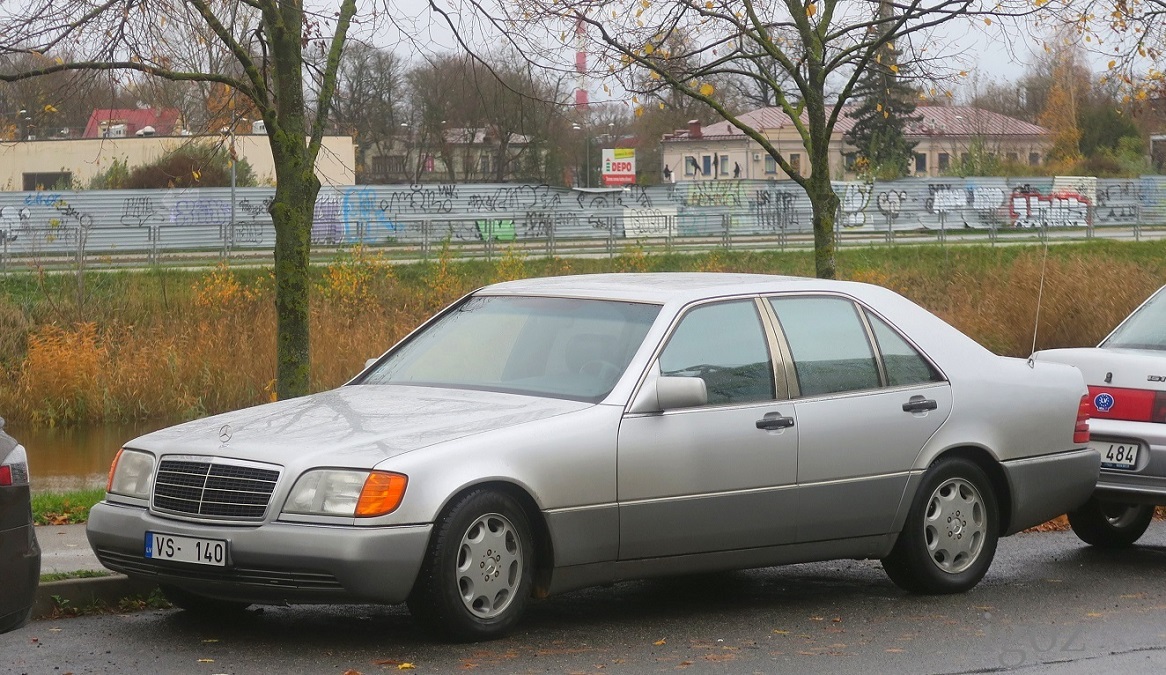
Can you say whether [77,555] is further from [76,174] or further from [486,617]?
[76,174]

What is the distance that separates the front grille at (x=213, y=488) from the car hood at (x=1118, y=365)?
185 inches

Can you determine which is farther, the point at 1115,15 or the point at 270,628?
the point at 1115,15

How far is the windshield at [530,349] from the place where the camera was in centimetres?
649

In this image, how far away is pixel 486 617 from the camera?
5.84m

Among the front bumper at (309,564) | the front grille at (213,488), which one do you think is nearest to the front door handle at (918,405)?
the front bumper at (309,564)

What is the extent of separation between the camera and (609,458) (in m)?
6.10

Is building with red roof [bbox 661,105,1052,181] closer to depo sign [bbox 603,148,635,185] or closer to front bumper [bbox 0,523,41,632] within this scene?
depo sign [bbox 603,148,635,185]

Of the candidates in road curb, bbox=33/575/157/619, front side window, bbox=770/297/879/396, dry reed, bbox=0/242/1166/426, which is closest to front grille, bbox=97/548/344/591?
road curb, bbox=33/575/157/619

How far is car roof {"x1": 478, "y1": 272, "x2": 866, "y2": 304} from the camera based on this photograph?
6.82 meters

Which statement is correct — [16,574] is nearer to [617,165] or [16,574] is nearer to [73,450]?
[73,450]

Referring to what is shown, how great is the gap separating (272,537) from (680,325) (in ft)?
6.87

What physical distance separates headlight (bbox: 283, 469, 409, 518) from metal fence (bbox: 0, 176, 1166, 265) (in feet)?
123

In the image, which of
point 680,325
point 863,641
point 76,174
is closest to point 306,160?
point 680,325

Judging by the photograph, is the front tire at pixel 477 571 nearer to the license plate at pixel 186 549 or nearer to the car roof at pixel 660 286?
the license plate at pixel 186 549
